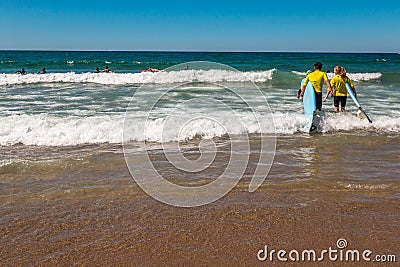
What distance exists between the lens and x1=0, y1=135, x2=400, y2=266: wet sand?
320cm

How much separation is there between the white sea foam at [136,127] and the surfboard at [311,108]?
17 centimetres

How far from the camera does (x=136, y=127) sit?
342 inches

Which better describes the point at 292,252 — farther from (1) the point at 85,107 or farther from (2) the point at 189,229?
(1) the point at 85,107

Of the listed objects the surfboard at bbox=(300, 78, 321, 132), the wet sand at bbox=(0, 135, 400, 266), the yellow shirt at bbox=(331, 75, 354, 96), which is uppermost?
the yellow shirt at bbox=(331, 75, 354, 96)

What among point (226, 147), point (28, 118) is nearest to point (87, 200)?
point (226, 147)

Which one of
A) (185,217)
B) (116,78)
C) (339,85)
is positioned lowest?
(185,217)

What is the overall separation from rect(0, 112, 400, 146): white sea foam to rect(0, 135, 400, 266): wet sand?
2.05 m

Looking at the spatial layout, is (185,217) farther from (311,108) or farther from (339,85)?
(339,85)

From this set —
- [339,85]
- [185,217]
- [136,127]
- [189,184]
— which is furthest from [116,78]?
[185,217]

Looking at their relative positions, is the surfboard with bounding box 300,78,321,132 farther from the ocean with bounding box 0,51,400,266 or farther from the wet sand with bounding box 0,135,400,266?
the wet sand with bounding box 0,135,400,266

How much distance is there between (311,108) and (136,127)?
4.28 metres

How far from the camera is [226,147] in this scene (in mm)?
7137

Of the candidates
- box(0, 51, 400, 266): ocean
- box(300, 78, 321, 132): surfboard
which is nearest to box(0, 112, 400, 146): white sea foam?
box(0, 51, 400, 266): ocean

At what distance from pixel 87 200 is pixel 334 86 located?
7.40 m
